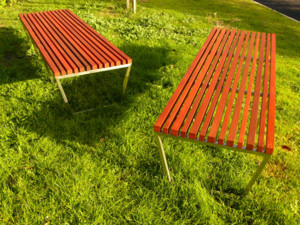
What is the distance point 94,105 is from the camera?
3043 millimetres

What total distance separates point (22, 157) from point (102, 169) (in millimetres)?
809

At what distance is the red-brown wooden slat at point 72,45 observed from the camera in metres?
2.44

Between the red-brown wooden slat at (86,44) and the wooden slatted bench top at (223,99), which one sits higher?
the red-brown wooden slat at (86,44)

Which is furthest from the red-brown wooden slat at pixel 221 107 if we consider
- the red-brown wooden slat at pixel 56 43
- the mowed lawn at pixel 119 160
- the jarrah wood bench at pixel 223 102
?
the red-brown wooden slat at pixel 56 43

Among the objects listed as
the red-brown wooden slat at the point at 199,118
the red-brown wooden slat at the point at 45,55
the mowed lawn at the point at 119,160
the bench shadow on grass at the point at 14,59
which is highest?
the red-brown wooden slat at the point at 45,55

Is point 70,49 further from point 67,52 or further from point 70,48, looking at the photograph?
point 67,52

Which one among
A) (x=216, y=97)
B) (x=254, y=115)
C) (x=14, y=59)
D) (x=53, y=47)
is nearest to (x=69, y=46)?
(x=53, y=47)

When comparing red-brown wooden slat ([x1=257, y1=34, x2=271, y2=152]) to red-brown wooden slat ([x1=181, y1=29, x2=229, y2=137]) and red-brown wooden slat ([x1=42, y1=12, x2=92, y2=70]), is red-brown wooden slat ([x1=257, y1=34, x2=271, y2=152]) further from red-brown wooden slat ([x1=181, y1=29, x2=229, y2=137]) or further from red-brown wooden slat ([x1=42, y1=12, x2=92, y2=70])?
red-brown wooden slat ([x1=42, y1=12, x2=92, y2=70])

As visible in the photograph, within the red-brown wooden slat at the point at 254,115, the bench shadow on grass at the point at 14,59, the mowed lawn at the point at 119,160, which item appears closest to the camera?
the red-brown wooden slat at the point at 254,115

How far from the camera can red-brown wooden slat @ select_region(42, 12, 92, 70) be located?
96.2 inches

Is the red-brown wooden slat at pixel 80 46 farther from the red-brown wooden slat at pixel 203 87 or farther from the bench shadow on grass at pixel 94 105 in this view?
the red-brown wooden slat at pixel 203 87

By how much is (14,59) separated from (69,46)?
1660mm

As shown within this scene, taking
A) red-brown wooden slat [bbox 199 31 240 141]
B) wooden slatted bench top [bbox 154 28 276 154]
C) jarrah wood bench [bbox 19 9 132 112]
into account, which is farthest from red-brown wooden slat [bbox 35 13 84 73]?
red-brown wooden slat [bbox 199 31 240 141]

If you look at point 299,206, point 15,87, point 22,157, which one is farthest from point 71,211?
point 15,87
